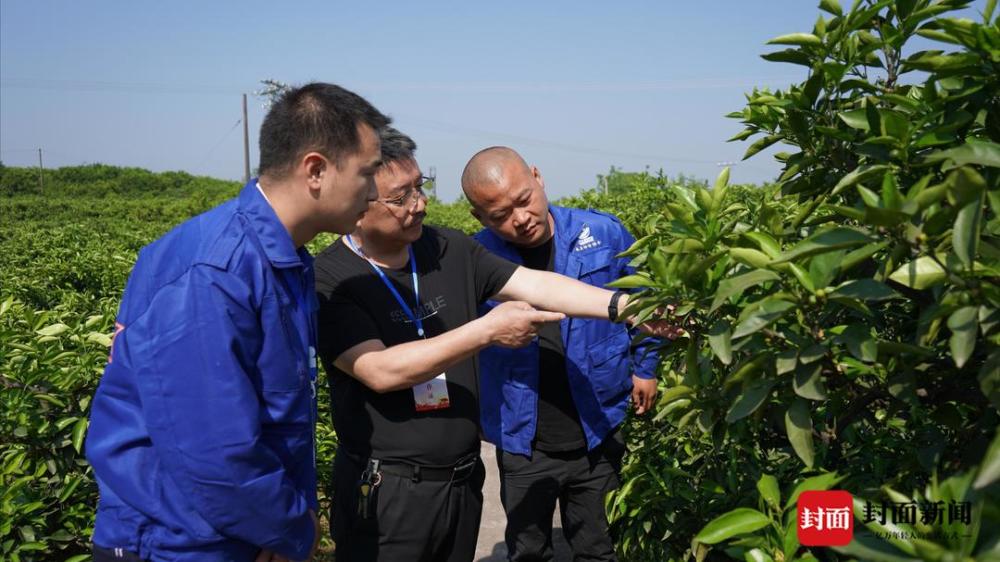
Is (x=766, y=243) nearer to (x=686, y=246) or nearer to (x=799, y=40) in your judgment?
(x=686, y=246)

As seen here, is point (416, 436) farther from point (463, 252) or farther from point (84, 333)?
point (84, 333)

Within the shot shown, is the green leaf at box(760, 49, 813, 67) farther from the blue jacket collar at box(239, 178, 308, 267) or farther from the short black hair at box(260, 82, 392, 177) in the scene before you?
the blue jacket collar at box(239, 178, 308, 267)

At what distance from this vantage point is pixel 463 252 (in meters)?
3.14

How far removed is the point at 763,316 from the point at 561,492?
243cm

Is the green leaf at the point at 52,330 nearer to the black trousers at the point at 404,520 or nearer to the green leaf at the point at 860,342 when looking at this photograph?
the black trousers at the point at 404,520

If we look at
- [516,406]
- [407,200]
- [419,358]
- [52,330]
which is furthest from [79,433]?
[516,406]

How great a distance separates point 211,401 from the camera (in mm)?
1811

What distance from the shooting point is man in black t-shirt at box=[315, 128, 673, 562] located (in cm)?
266

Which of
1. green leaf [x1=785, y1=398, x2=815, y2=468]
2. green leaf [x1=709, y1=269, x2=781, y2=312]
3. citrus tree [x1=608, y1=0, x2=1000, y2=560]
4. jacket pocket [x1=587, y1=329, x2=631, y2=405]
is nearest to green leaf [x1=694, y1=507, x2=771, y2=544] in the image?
citrus tree [x1=608, y1=0, x2=1000, y2=560]

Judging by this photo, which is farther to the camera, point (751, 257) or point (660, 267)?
point (660, 267)

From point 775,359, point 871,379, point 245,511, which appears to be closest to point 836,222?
point 871,379

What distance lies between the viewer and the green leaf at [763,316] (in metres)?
1.31

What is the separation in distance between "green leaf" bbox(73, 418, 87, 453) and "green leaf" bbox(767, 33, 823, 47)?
7.94 feet

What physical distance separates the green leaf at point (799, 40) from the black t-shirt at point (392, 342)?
1608 millimetres
